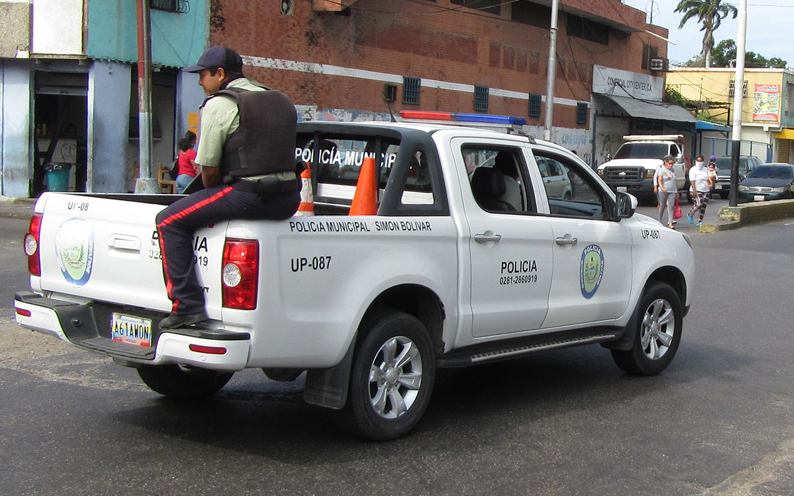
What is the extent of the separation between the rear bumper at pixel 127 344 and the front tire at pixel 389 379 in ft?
2.57

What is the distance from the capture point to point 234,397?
6.02 m

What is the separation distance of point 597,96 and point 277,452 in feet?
124

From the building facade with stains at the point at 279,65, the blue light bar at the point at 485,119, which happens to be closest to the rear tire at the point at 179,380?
the blue light bar at the point at 485,119

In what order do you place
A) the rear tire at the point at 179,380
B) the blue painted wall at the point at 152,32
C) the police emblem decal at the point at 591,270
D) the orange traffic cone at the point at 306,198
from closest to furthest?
the orange traffic cone at the point at 306,198 → the rear tire at the point at 179,380 → the police emblem decal at the point at 591,270 → the blue painted wall at the point at 152,32

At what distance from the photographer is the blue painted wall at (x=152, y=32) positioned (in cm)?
2002

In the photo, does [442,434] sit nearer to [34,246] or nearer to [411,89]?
[34,246]

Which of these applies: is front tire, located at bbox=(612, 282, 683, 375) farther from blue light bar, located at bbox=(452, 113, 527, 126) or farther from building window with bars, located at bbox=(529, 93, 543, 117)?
building window with bars, located at bbox=(529, 93, 543, 117)

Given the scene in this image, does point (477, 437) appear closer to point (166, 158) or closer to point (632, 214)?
point (632, 214)

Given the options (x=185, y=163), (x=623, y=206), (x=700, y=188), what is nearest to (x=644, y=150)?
(x=700, y=188)

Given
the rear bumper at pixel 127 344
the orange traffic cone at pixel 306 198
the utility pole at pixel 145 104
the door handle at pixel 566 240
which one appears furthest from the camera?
the utility pole at pixel 145 104

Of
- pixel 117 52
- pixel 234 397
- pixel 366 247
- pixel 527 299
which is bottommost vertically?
pixel 234 397

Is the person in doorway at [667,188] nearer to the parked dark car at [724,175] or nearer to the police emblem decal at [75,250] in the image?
the parked dark car at [724,175]

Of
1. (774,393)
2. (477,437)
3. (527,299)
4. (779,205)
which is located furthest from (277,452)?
(779,205)

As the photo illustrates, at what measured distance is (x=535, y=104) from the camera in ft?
119
